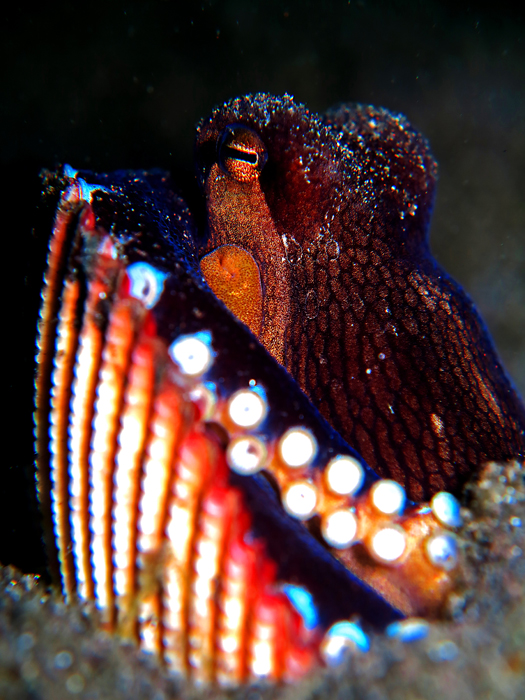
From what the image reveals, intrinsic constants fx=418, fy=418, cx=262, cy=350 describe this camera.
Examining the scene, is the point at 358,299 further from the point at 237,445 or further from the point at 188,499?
the point at 188,499

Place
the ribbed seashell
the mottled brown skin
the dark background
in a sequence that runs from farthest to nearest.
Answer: the dark background → the mottled brown skin → the ribbed seashell

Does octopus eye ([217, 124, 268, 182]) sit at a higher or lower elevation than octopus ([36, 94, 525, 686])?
higher

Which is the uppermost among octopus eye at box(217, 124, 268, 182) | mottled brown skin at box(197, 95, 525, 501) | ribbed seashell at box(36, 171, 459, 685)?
octopus eye at box(217, 124, 268, 182)

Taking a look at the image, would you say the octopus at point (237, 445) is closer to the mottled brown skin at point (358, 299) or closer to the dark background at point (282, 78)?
the mottled brown skin at point (358, 299)

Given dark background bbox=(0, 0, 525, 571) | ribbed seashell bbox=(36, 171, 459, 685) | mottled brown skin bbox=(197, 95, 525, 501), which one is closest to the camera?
ribbed seashell bbox=(36, 171, 459, 685)

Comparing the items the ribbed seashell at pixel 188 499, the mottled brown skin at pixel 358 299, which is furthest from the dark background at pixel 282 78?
the ribbed seashell at pixel 188 499

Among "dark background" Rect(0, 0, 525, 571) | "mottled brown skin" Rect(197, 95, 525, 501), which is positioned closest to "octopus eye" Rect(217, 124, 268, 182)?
"mottled brown skin" Rect(197, 95, 525, 501)

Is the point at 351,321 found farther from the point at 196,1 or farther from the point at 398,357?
the point at 196,1

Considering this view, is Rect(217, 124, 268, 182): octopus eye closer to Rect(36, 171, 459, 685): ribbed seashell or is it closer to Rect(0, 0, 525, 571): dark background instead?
Rect(36, 171, 459, 685): ribbed seashell
